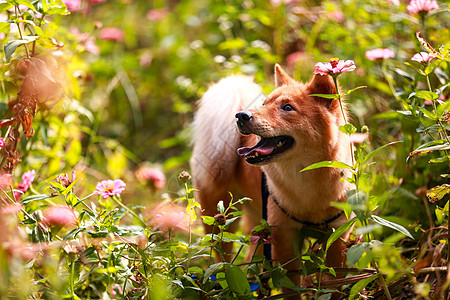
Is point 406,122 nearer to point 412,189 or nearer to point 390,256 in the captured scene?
point 412,189

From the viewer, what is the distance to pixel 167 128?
4.92 metres

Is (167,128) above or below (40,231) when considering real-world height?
below

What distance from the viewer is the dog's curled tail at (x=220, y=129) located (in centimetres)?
264

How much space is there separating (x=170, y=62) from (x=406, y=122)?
3146 mm

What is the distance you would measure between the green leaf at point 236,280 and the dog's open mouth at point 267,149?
448 millimetres

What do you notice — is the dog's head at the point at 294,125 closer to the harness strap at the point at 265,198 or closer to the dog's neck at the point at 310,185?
the dog's neck at the point at 310,185

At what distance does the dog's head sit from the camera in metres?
2.01

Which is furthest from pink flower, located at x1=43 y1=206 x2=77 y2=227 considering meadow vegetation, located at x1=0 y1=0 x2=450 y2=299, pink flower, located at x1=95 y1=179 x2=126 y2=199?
pink flower, located at x1=95 y1=179 x2=126 y2=199

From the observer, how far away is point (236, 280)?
5.79 ft

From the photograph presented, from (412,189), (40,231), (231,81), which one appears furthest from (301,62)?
(40,231)

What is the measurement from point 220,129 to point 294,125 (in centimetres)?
69

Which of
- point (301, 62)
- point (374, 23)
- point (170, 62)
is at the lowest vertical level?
point (170, 62)

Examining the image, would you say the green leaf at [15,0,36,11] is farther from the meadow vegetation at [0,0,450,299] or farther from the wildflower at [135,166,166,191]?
the wildflower at [135,166,166,191]

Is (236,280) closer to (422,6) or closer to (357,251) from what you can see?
(357,251)
